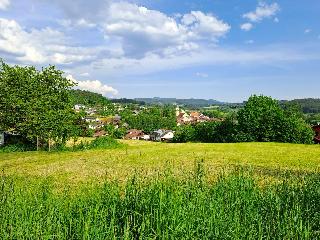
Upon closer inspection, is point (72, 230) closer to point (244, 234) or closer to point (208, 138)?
point (244, 234)

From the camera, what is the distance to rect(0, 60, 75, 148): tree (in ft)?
140

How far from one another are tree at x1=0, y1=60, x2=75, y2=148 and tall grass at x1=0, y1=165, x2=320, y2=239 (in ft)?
114

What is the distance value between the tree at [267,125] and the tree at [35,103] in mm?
33981

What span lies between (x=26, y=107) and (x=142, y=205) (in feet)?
122

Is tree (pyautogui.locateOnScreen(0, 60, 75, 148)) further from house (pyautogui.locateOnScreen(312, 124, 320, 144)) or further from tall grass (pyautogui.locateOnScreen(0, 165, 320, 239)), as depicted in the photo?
house (pyautogui.locateOnScreen(312, 124, 320, 144))

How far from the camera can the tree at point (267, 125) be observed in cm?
6931

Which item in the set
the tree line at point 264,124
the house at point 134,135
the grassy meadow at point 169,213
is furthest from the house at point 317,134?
the house at point 134,135

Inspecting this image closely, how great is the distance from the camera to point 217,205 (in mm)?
8102

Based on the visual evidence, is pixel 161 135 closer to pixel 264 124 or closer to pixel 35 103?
pixel 264 124

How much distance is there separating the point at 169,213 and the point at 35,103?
125ft

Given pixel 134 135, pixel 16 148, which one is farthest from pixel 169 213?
pixel 134 135

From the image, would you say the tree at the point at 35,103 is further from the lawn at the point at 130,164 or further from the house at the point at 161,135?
the house at the point at 161,135

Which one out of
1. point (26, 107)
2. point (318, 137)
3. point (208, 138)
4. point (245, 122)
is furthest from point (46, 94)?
point (318, 137)

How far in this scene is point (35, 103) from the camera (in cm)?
4288
